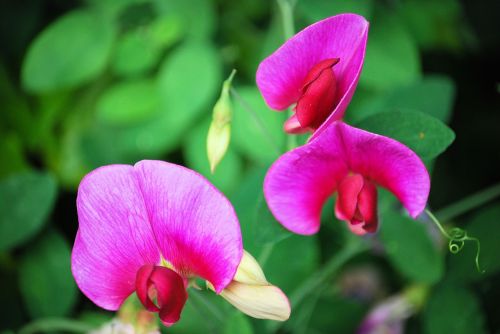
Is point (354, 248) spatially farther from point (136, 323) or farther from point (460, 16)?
point (460, 16)

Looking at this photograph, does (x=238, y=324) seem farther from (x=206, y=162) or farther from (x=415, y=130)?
(x=206, y=162)

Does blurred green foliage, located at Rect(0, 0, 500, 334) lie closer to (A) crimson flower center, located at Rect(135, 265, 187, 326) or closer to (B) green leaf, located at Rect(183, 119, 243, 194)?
(B) green leaf, located at Rect(183, 119, 243, 194)

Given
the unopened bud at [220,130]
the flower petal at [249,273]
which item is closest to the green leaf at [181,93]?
the unopened bud at [220,130]

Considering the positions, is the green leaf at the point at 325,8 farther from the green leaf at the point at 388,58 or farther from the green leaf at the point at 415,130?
the green leaf at the point at 415,130

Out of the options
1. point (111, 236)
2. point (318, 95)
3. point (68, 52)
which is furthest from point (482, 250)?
point (68, 52)

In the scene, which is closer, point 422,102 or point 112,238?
point 112,238

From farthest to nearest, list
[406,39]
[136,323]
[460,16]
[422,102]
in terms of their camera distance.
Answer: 1. [460,16]
2. [406,39]
3. [422,102]
4. [136,323]

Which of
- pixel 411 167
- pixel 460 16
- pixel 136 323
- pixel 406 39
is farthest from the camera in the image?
pixel 460 16

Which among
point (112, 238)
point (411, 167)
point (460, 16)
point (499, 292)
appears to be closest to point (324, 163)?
point (411, 167)
